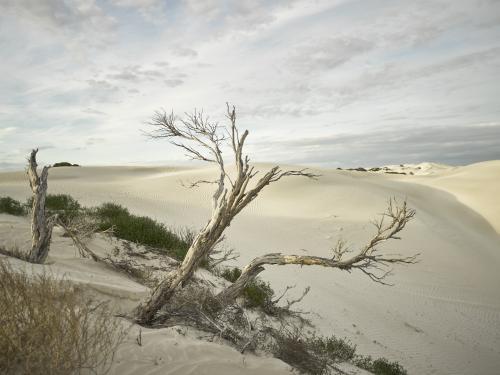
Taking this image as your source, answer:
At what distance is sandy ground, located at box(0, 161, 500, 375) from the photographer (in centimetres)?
759

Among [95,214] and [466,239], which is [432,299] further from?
[95,214]

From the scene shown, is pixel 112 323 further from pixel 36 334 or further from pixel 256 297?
pixel 256 297

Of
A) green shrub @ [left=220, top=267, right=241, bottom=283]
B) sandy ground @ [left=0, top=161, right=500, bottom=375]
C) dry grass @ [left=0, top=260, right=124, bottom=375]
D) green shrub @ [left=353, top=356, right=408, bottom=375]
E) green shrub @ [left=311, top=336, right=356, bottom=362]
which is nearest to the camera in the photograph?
dry grass @ [left=0, top=260, right=124, bottom=375]

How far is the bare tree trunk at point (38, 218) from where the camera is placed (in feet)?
17.3

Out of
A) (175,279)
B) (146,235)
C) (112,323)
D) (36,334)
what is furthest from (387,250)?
(36,334)

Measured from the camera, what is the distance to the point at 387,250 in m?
14.3

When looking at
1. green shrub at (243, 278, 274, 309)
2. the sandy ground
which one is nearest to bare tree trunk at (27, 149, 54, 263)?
the sandy ground

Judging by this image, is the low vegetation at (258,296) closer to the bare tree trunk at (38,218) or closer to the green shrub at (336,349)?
the green shrub at (336,349)

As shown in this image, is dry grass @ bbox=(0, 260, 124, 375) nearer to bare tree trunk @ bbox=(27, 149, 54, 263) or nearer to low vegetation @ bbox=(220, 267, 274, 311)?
bare tree trunk @ bbox=(27, 149, 54, 263)

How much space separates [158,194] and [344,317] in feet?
55.1

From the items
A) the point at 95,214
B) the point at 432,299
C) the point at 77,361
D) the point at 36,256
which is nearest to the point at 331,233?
the point at 432,299

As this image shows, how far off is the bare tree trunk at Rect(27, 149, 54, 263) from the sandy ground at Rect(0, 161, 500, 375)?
9.81 feet

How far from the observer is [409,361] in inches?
270

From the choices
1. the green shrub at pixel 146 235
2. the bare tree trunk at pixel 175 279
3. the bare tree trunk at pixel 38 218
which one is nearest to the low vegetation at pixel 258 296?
the green shrub at pixel 146 235
